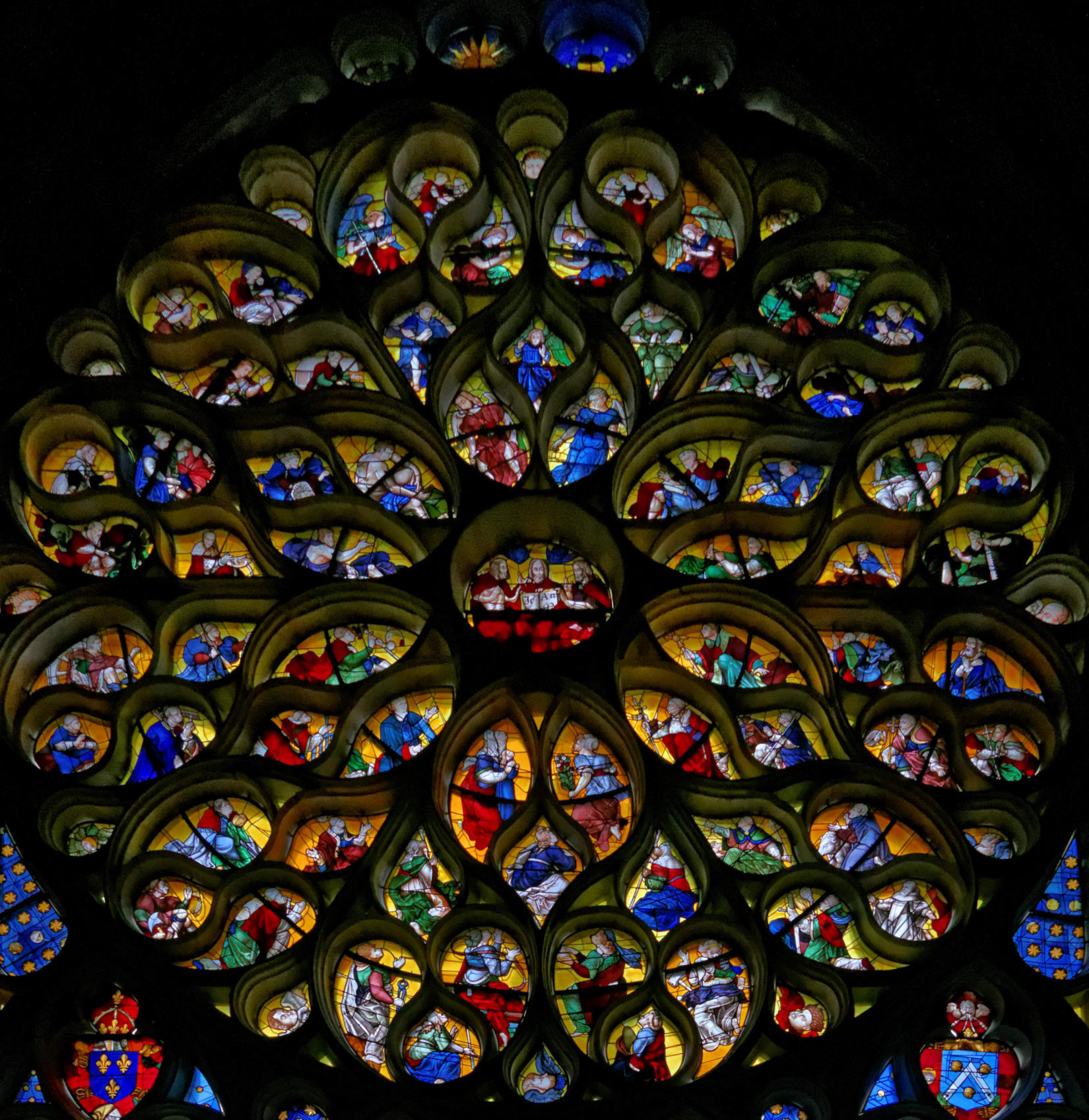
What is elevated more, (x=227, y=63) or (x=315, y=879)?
(x=227, y=63)

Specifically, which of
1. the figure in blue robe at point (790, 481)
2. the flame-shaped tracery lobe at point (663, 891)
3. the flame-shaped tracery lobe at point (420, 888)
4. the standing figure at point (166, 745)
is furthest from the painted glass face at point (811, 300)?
the standing figure at point (166, 745)

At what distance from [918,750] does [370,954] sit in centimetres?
207

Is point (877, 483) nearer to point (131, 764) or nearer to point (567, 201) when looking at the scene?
point (567, 201)

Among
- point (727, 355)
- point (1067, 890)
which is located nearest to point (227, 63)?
point (727, 355)

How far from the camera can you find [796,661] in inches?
358

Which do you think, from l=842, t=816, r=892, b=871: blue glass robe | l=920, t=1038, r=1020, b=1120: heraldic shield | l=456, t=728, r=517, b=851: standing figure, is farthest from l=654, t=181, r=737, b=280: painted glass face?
l=920, t=1038, r=1020, b=1120: heraldic shield

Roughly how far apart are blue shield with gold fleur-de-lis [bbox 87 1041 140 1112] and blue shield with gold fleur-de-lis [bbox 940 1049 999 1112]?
8.56ft

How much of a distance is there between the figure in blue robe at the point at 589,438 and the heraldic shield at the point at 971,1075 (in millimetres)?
2570

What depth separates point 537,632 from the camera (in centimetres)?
920

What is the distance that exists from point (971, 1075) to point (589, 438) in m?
2.89

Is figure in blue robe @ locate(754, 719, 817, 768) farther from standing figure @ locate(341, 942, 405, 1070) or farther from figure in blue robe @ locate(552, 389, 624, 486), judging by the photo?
standing figure @ locate(341, 942, 405, 1070)

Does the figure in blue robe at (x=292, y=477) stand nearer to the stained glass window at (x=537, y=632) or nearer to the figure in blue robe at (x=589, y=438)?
the stained glass window at (x=537, y=632)

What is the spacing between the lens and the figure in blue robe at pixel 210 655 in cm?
909

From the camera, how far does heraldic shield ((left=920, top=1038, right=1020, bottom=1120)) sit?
8117 mm
